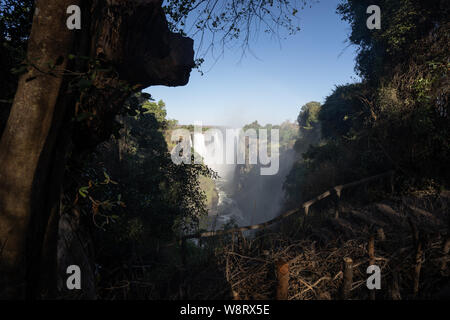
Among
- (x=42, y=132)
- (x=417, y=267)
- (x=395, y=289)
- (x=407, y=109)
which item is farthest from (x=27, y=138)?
(x=407, y=109)

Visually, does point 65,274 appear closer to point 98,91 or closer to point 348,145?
point 98,91

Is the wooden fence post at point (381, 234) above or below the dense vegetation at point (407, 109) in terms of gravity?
below

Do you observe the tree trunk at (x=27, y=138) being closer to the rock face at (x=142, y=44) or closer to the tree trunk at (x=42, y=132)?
the tree trunk at (x=42, y=132)

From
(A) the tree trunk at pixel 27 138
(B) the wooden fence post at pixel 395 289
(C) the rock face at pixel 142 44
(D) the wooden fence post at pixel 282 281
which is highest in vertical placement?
(C) the rock face at pixel 142 44

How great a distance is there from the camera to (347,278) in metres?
2.44

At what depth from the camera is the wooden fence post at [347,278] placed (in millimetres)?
2416

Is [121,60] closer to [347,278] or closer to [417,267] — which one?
[347,278]

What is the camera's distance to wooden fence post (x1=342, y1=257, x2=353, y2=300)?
95.1 inches

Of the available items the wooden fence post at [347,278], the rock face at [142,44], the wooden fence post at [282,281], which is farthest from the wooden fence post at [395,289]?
the rock face at [142,44]

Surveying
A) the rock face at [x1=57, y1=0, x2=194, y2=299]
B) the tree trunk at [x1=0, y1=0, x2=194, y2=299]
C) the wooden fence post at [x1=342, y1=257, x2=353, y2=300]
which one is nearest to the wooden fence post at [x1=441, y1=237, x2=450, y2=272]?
the wooden fence post at [x1=342, y1=257, x2=353, y2=300]

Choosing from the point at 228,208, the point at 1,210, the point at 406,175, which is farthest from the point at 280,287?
the point at 228,208

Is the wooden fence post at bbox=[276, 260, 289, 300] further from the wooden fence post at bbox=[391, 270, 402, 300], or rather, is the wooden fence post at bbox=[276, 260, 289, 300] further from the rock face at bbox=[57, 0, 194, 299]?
the rock face at bbox=[57, 0, 194, 299]

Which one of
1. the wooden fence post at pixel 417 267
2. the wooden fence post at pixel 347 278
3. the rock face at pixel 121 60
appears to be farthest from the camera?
the rock face at pixel 121 60
